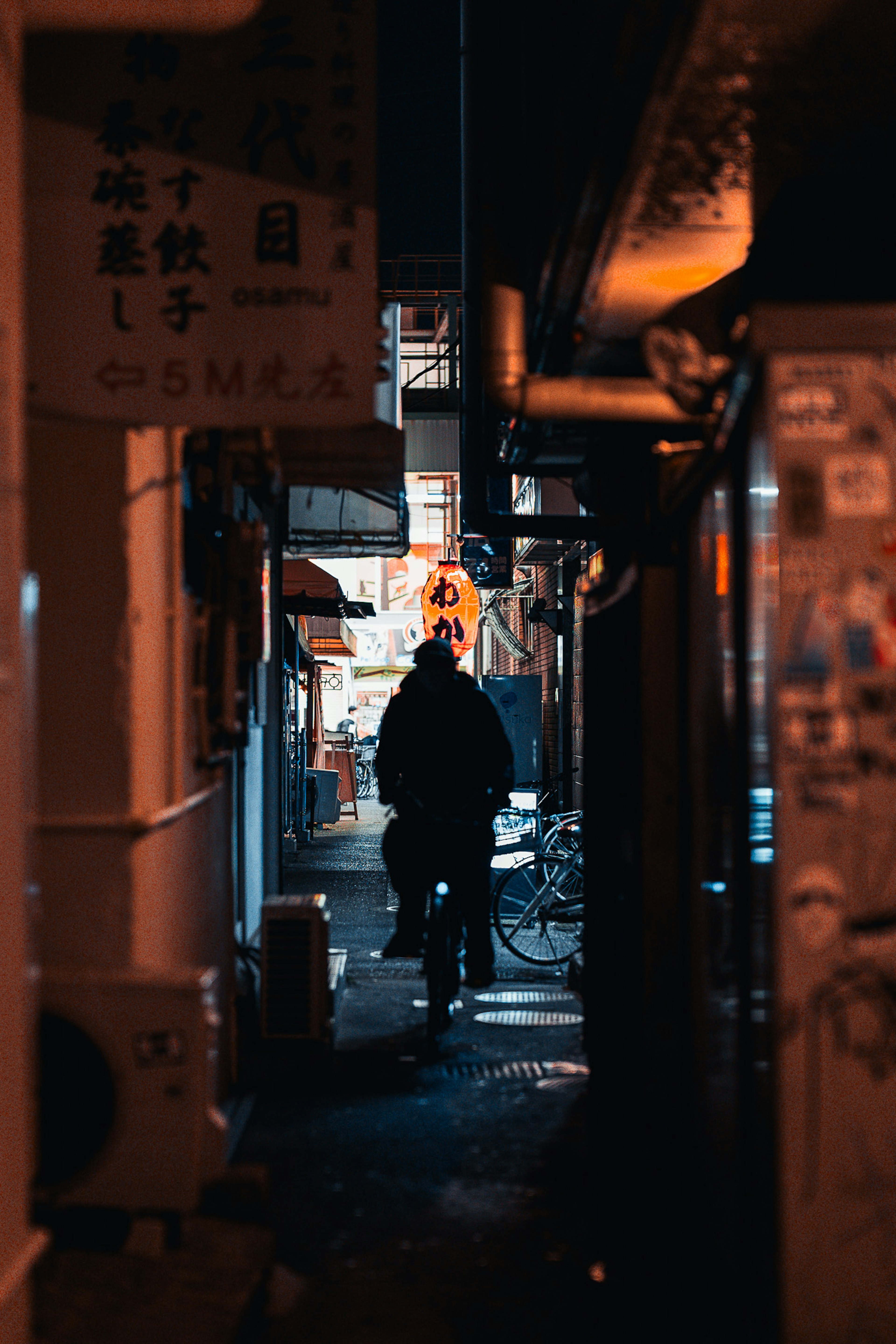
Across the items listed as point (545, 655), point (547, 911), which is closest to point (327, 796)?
point (545, 655)

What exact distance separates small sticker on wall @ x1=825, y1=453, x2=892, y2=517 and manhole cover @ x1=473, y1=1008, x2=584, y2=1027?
219 inches

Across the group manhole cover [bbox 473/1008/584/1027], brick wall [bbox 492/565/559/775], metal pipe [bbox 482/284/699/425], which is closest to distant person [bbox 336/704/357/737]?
brick wall [bbox 492/565/559/775]

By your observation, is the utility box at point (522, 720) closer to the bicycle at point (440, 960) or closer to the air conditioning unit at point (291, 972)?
the bicycle at point (440, 960)

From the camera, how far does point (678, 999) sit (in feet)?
16.0

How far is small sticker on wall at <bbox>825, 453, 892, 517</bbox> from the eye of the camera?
3104 millimetres

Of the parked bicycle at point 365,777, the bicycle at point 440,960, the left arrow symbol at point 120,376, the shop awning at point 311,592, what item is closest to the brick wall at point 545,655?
the shop awning at point 311,592

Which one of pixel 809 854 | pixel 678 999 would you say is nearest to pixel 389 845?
pixel 678 999

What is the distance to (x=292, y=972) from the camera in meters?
6.15

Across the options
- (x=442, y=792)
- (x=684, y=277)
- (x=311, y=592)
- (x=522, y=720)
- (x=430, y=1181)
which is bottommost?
(x=430, y=1181)

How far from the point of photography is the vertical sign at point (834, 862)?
121 inches

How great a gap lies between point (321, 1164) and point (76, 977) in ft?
6.86

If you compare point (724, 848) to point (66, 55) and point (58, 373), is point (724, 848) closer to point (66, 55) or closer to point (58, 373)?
point (58, 373)

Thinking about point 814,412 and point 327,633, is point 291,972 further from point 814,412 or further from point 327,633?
point 327,633

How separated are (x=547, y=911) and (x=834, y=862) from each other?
6991 millimetres
